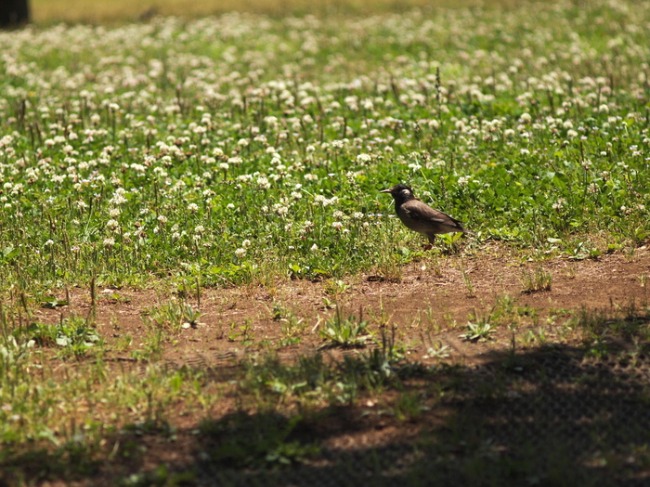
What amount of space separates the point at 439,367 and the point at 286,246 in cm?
336

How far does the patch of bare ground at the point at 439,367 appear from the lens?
5.96 metres

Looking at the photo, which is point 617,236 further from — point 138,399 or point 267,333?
point 138,399

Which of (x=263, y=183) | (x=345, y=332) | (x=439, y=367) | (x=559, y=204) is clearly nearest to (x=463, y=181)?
(x=559, y=204)

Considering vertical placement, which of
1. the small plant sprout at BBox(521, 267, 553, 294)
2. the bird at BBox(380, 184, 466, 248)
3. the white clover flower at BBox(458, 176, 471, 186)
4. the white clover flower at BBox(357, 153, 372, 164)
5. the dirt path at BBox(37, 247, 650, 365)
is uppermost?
the white clover flower at BBox(357, 153, 372, 164)

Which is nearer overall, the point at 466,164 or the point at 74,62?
the point at 466,164

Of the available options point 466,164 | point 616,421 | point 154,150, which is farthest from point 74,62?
point 616,421

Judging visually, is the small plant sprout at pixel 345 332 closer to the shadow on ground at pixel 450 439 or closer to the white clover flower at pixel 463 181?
the shadow on ground at pixel 450 439

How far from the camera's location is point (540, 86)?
610 inches

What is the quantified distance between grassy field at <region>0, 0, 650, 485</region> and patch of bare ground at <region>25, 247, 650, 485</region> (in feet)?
0.10

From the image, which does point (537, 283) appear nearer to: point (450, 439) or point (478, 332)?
point (478, 332)

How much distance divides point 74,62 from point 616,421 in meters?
15.9

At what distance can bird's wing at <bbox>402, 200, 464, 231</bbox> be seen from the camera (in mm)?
10141

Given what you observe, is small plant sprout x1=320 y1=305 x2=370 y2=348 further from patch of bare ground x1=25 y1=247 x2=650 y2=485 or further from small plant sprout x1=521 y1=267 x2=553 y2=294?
small plant sprout x1=521 y1=267 x2=553 y2=294

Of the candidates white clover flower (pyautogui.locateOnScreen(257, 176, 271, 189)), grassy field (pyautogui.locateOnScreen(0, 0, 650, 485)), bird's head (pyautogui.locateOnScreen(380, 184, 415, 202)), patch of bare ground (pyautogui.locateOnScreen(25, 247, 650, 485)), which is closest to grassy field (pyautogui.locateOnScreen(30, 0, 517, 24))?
grassy field (pyautogui.locateOnScreen(0, 0, 650, 485))
